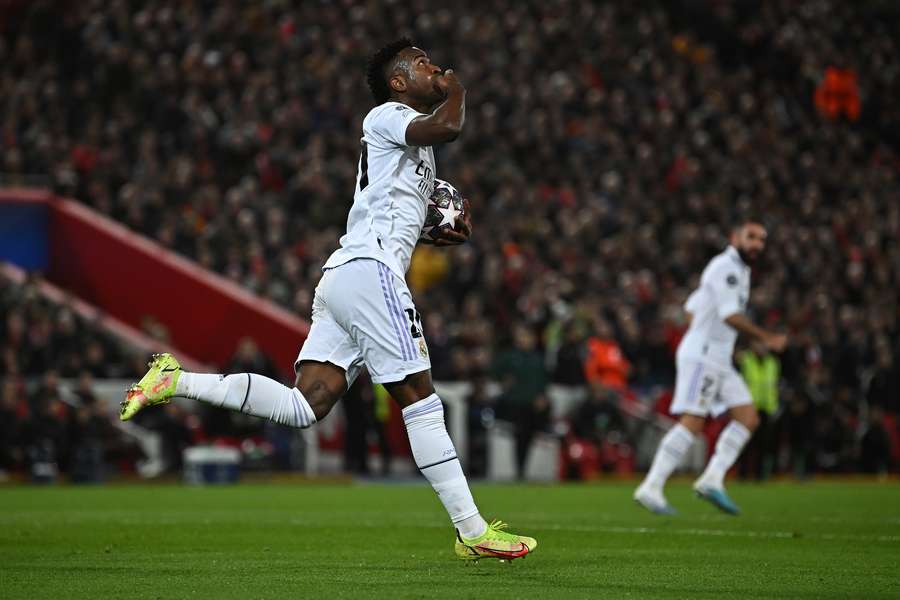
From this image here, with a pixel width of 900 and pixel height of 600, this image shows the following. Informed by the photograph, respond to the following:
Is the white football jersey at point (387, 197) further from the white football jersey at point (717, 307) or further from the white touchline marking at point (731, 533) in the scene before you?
the white football jersey at point (717, 307)

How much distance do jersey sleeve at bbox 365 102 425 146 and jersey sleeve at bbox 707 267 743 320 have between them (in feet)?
17.2

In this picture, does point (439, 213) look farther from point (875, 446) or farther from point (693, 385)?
point (875, 446)

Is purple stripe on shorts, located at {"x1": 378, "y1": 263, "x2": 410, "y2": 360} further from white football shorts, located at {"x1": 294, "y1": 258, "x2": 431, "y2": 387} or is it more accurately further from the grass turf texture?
the grass turf texture

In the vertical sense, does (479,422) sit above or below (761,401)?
below

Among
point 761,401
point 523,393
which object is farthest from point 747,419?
point 523,393

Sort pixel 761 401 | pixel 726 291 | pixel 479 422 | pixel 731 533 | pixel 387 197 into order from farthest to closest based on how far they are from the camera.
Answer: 1. pixel 479 422
2. pixel 761 401
3. pixel 726 291
4. pixel 731 533
5. pixel 387 197

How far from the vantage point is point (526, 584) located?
22.4 feet

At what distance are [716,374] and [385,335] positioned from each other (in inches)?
220

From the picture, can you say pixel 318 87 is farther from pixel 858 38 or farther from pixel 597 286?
pixel 858 38

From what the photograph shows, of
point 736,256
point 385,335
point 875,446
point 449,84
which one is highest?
point 449,84

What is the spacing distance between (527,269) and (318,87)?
16.2ft

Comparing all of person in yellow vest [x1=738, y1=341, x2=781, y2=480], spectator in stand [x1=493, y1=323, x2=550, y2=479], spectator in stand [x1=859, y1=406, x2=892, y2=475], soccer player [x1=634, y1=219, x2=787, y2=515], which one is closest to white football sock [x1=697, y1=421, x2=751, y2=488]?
soccer player [x1=634, y1=219, x2=787, y2=515]

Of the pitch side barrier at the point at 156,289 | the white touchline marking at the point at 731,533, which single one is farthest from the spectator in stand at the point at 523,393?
the white touchline marking at the point at 731,533

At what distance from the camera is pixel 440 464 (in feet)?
25.0
